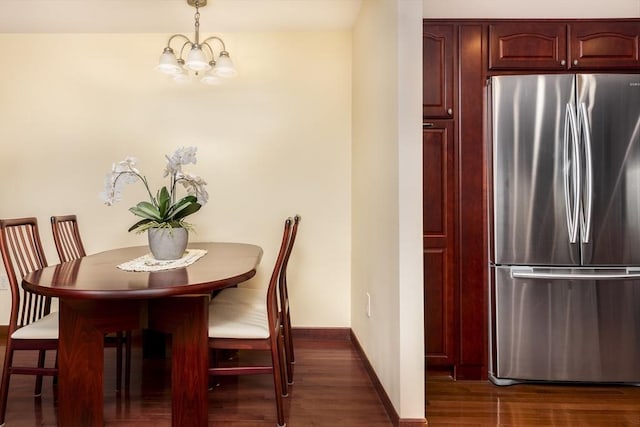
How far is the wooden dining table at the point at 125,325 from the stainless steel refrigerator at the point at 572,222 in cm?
166

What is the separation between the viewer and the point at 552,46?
2.24 metres

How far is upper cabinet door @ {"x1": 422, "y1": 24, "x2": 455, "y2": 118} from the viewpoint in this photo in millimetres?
2234

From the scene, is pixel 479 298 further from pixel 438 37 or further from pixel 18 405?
pixel 18 405

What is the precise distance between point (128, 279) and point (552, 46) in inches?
107

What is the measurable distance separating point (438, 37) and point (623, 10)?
112 centimetres

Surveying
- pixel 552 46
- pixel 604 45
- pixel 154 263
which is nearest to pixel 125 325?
pixel 154 263

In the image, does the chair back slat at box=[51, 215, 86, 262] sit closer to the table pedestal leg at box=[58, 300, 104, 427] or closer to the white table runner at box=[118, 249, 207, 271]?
the white table runner at box=[118, 249, 207, 271]

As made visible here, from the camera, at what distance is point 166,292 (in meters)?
1.34

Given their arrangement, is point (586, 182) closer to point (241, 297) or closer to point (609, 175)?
point (609, 175)

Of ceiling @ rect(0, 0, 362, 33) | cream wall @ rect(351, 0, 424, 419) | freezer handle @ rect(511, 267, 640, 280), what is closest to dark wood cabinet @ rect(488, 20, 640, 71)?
cream wall @ rect(351, 0, 424, 419)

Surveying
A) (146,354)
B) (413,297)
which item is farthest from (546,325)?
(146,354)

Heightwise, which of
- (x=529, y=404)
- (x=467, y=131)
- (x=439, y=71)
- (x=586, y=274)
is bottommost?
(x=529, y=404)

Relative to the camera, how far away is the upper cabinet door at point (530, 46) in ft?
7.34

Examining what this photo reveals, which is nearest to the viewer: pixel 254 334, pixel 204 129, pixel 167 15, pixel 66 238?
pixel 254 334
